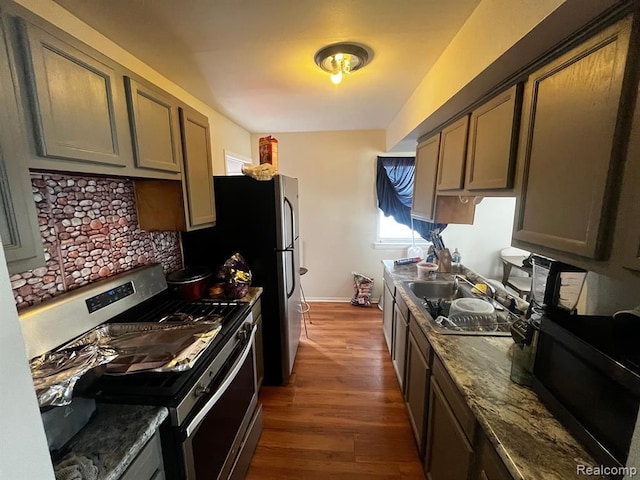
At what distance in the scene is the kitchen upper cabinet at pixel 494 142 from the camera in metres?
1.18

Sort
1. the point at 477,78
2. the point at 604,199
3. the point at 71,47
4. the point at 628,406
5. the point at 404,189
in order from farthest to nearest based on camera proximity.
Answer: the point at 404,189, the point at 477,78, the point at 71,47, the point at 604,199, the point at 628,406

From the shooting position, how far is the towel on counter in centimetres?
66

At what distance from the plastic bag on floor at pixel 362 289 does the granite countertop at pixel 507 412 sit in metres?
2.41

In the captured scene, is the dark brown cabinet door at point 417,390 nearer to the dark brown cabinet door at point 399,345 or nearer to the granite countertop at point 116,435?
the dark brown cabinet door at point 399,345

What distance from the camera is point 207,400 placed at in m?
1.12

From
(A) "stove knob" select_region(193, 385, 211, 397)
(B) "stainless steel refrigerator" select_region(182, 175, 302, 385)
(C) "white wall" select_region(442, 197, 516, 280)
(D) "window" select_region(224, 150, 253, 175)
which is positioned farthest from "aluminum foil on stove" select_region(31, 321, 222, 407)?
(C) "white wall" select_region(442, 197, 516, 280)

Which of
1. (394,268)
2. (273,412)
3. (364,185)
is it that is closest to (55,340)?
(273,412)

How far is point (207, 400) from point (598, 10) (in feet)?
6.15

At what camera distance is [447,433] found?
1.21 meters

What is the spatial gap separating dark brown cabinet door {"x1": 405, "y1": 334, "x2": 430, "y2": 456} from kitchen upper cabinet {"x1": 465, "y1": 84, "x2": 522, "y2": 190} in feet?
3.44

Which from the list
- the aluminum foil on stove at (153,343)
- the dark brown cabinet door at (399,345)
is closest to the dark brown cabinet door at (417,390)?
the dark brown cabinet door at (399,345)

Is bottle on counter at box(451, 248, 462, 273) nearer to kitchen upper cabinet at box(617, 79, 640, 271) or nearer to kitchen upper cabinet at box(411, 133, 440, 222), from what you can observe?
kitchen upper cabinet at box(411, 133, 440, 222)

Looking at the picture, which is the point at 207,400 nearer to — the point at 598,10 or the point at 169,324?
the point at 169,324

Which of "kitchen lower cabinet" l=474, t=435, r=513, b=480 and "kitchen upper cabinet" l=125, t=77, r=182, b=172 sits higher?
"kitchen upper cabinet" l=125, t=77, r=182, b=172
